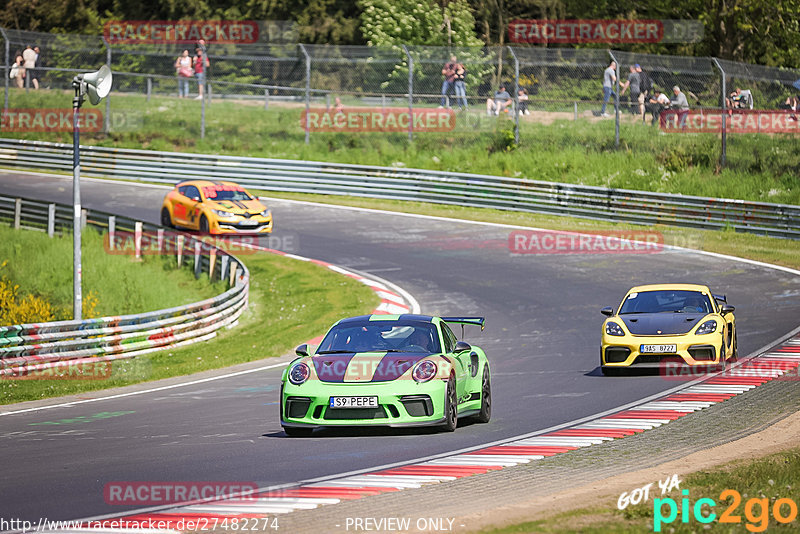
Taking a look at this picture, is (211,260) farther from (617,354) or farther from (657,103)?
(657,103)

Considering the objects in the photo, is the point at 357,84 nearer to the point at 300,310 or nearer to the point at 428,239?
the point at 428,239

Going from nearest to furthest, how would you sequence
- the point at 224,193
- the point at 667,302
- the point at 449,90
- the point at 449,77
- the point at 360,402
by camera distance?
the point at 360,402 < the point at 667,302 < the point at 224,193 < the point at 449,77 < the point at 449,90

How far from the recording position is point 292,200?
120ft

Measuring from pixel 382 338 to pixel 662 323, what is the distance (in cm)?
541

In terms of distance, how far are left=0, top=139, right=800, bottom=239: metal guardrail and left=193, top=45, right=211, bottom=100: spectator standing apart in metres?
2.62

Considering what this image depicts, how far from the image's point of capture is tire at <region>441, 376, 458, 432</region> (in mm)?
11318

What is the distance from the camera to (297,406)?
11234mm

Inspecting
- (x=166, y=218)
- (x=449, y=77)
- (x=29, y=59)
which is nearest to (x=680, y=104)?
(x=449, y=77)

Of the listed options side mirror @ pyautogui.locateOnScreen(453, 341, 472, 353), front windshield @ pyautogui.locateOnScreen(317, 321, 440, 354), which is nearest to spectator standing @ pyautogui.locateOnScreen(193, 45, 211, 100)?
front windshield @ pyautogui.locateOnScreen(317, 321, 440, 354)

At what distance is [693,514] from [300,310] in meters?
16.3

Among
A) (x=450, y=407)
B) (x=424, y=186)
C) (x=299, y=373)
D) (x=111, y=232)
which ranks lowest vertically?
(x=111, y=232)

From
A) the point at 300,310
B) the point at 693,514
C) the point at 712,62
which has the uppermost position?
the point at 712,62

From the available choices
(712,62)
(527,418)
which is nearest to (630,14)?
(712,62)

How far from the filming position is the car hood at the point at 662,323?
15.9 m
